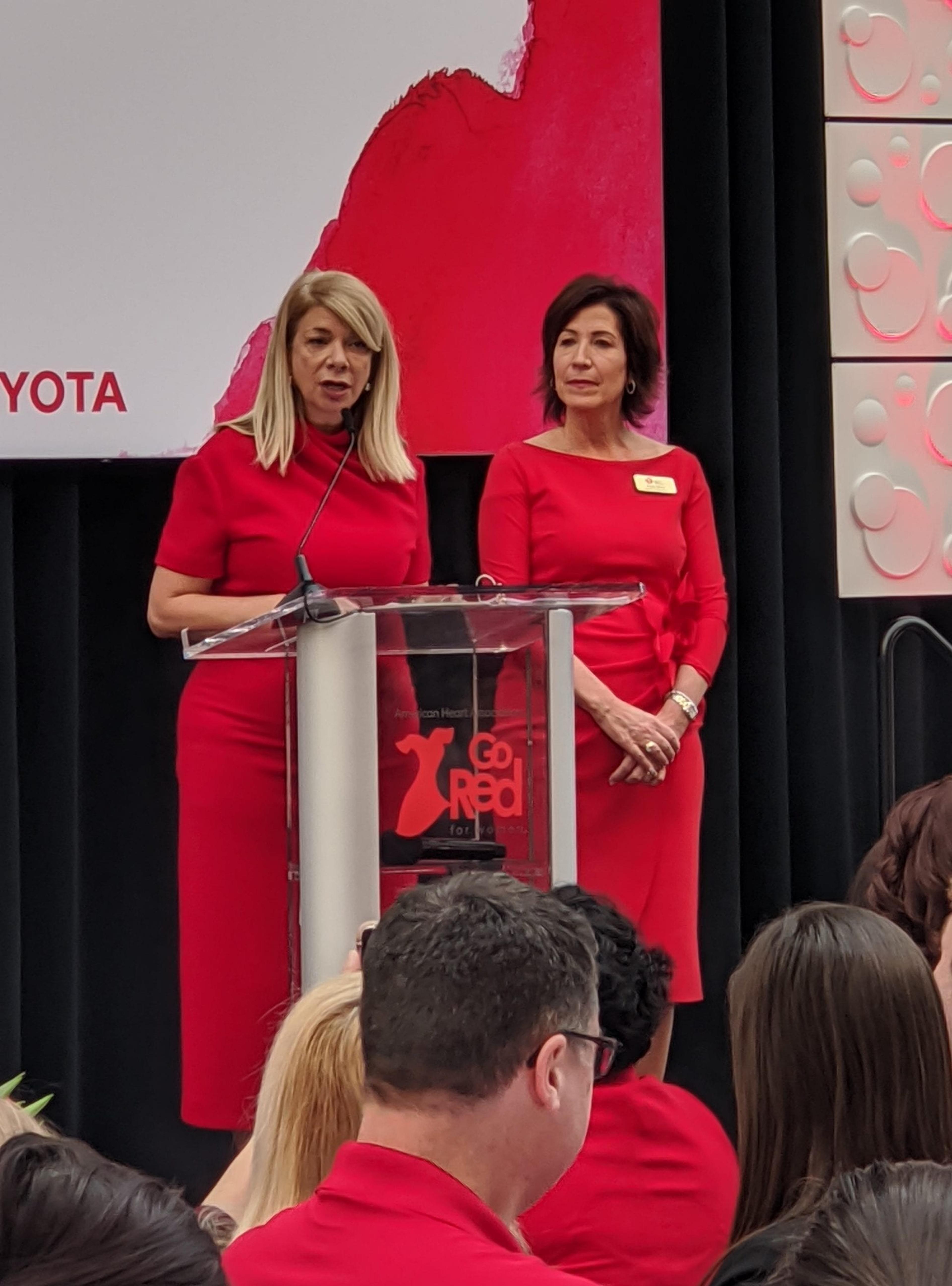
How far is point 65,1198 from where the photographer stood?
835mm

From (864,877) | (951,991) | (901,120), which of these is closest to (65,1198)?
(951,991)

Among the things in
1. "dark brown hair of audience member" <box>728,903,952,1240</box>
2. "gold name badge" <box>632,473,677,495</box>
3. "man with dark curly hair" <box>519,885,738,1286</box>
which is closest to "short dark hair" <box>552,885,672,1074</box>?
"man with dark curly hair" <box>519,885,738,1286</box>

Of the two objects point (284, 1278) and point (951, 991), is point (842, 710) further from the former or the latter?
point (284, 1278)

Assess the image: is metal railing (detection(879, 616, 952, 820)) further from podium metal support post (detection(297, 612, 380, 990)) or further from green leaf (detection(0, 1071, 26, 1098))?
green leaf (detection(0, 1071, 26, 1098))

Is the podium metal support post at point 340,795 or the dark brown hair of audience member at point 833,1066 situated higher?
the podium metal support post at point 340,795

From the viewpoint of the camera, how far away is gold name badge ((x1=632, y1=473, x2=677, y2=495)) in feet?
11.0

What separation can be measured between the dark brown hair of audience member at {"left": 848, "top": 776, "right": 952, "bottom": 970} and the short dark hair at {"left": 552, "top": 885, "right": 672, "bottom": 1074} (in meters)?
0.40

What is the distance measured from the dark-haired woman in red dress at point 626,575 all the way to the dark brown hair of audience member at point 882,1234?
2.43 m

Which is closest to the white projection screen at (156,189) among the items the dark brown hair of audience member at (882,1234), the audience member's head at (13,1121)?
the audience member's head at (13,1121)

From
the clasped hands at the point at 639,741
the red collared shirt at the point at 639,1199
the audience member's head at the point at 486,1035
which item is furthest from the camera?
the clasped hands at the point at 639,741

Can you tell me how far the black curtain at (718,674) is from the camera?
11.8 feet

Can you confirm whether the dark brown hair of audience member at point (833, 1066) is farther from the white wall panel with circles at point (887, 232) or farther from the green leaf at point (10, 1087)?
the white wall panel with circles at point (887, 232)

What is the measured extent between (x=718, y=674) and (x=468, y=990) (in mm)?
2642

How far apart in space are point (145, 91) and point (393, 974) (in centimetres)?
274
